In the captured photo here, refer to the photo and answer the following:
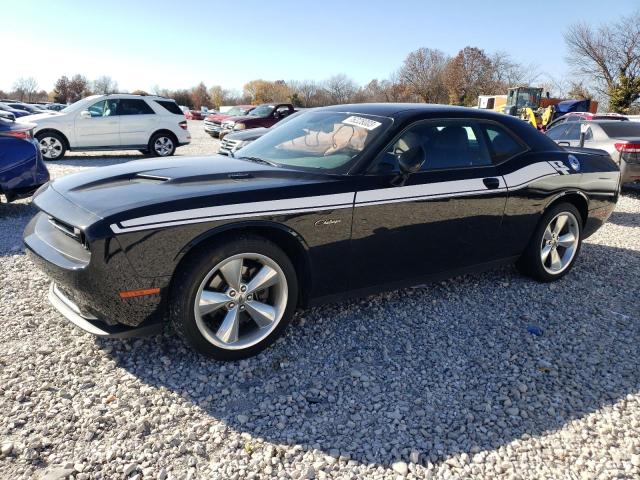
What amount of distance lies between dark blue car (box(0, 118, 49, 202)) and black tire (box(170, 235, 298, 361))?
175 inches

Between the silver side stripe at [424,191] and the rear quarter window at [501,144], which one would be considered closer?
the silver side stripe at [424,191]

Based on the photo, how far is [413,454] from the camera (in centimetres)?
225

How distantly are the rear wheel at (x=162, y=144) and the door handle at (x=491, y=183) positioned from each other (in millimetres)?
10906

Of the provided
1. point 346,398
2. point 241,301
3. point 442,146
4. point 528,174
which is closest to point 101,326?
point 241,301

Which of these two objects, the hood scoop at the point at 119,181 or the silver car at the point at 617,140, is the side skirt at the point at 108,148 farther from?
the hood scoop at the point at 119,181

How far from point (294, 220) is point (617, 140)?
28.3 ft

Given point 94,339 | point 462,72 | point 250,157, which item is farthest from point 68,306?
point 462,72

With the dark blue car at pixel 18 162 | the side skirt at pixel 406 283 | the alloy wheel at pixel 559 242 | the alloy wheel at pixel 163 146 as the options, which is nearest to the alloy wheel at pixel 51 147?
the alloy wheel at pixel 163 146

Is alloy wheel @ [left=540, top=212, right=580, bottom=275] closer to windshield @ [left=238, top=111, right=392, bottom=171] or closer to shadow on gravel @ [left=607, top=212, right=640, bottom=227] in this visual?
windshield @ [left=238, top=111, right=392, bottom=171]

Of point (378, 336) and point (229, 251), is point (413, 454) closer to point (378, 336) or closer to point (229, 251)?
point (378, 336)

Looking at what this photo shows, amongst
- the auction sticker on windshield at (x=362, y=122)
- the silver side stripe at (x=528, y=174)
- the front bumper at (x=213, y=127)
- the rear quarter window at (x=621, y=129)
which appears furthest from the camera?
the front bumper at (x=213, y=127)

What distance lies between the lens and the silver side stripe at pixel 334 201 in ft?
8.37

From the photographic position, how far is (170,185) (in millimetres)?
2885

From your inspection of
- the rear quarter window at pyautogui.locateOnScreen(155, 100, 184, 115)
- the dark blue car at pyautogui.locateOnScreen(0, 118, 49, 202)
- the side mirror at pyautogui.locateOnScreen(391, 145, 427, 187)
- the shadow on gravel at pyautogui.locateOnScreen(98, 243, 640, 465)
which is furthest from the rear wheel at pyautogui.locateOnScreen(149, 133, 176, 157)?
the side mirror at pyautogui.locateOnScreen(391, 145, 427, 187)
